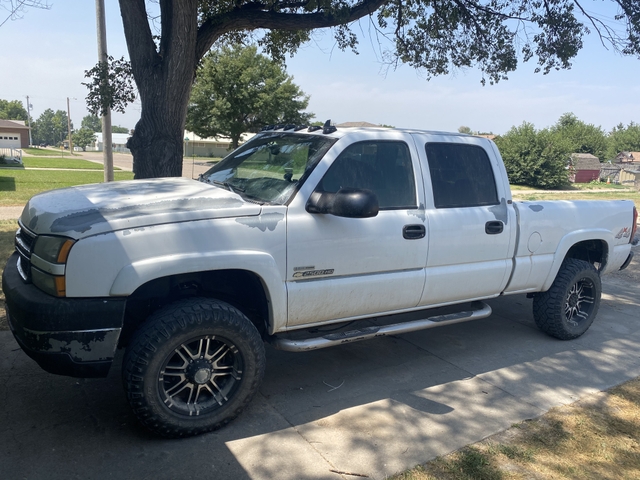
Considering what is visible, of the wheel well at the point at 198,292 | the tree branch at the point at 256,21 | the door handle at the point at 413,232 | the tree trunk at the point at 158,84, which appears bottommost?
the wheel well at the point at 198,292

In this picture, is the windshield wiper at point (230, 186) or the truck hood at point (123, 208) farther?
the windshield wiper at point (230, 186)

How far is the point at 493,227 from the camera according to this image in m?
4.78

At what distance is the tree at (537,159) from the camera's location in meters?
30.7

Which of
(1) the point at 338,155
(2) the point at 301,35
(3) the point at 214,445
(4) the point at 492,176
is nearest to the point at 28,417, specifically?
(3) the point at 214,445

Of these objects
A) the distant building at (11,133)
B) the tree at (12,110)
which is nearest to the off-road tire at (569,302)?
the distant building at (11,133)

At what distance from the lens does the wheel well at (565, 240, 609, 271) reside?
5.87 meters

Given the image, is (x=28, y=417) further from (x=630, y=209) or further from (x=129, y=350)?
(x=630, y=209)

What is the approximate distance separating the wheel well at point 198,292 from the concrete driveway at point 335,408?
64 cm

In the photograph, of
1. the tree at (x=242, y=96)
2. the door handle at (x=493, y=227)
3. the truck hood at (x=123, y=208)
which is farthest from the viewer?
the tree at (x=242, y=96)

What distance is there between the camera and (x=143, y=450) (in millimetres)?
3330

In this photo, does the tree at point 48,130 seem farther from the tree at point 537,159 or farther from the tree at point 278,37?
the tree at point 278,37

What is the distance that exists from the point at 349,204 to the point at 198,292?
1.22 metres

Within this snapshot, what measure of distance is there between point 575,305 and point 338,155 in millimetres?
3271

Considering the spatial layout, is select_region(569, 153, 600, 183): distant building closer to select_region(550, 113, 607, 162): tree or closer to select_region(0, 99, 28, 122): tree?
select_region(550, 113, 607, 162): tree
